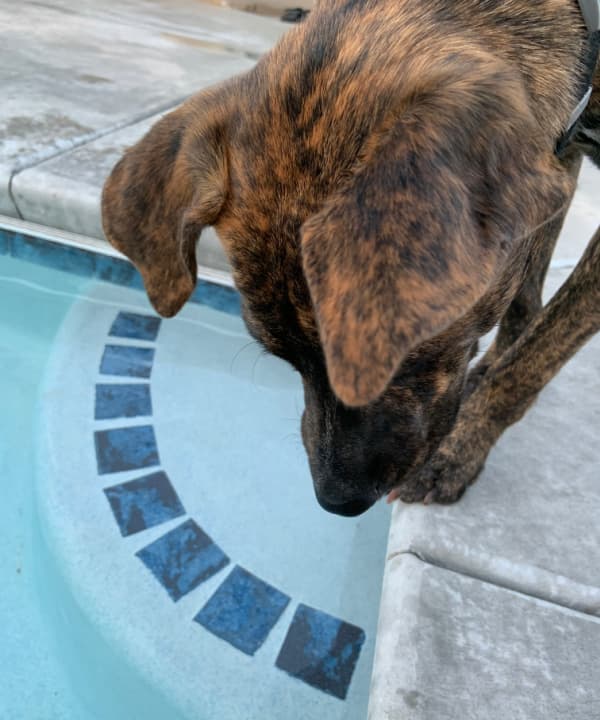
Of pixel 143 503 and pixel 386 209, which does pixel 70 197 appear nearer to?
pixel 143 503

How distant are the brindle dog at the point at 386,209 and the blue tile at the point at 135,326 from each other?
2.17m

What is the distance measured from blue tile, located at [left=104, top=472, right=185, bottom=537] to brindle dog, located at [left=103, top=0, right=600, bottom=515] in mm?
1321

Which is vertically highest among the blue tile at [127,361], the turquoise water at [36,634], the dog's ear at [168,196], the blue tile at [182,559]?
the dog's ear at [168,196]

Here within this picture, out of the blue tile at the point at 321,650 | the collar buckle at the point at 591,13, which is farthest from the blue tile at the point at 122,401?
the collar buckle at the point at 591,13

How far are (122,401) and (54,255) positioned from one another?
5.04 ft

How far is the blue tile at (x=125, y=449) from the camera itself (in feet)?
11.1

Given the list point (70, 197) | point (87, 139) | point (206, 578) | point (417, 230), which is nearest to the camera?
point (417, 230)

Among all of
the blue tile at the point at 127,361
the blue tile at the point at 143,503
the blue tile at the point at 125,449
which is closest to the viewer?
the blue tile at the point at 143,503

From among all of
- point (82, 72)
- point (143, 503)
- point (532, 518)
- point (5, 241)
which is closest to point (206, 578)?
point (143, 503)

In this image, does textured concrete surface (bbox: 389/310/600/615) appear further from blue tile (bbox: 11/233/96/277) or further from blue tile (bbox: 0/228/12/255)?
blue tile (bbox: 0/228/12/255)

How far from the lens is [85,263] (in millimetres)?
4625

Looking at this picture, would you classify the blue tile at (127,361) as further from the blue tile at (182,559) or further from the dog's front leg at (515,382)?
the dog's front leg at (515,382)

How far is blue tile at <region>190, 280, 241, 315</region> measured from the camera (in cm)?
435

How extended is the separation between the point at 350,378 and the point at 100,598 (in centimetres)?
227
